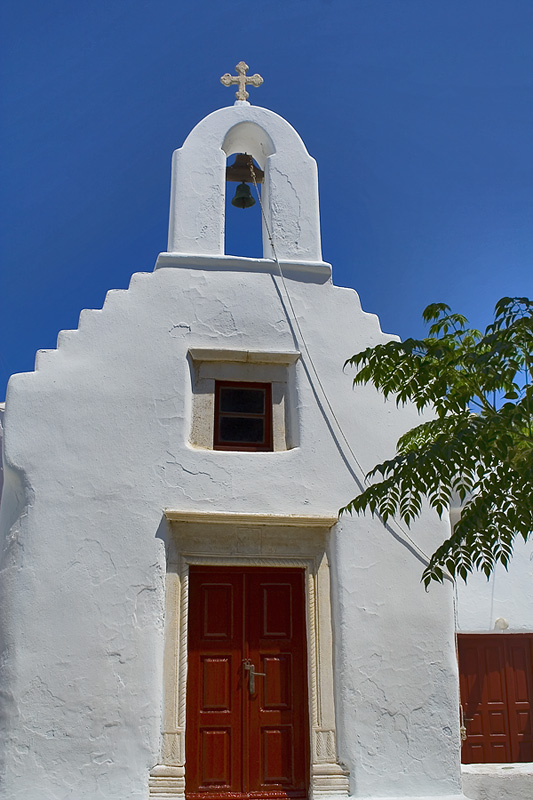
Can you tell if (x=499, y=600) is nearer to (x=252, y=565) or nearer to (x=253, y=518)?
(x=252, y=565)

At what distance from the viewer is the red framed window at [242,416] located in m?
7.73

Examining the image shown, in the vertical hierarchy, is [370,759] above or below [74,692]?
below

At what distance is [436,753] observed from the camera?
6848mm

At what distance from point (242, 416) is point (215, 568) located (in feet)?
4.92

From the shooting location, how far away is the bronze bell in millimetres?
9523

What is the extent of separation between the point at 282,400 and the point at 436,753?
135 inches

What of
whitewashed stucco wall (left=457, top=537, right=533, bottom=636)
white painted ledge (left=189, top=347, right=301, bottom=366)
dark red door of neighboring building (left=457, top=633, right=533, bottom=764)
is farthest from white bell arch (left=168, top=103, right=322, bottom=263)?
dark red door of neighboring building (left=457, top=633, right=533, bottom=764)

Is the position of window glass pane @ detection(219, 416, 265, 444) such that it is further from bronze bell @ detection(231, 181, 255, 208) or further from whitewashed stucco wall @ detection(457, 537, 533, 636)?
bronze bell @ detection(231, 181, 255, 208)

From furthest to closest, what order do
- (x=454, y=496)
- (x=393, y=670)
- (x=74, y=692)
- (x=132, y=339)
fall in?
(x=454, y=496), (x=132, y=339), (x=393, y=670), (x=74, y=692)

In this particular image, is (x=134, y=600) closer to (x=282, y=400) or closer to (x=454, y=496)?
(x=282, y=400)

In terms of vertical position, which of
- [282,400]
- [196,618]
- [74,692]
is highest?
[282,400]

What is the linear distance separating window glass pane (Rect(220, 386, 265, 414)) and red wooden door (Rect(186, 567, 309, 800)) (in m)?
1.55

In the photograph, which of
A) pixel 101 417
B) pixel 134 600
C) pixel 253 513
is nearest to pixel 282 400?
pixel 253 513

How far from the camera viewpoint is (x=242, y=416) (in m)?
7.85
